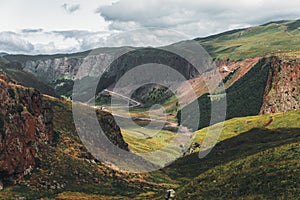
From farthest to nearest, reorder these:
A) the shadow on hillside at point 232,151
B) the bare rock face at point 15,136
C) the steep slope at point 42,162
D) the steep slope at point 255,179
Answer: the shadow on hillside at point 232,151, the bare rock face at point 15,136, the steep slope at point 42,162, the steep slope at point 255,179

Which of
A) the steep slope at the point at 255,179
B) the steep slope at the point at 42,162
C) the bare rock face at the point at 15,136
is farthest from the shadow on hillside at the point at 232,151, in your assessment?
the steep slope at the point at 255,179

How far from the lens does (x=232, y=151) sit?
181m

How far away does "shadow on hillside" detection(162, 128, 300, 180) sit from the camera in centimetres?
15814

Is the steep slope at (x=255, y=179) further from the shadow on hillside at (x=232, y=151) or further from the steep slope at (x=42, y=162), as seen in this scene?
the shadow on hillside at (x=232, y=151)

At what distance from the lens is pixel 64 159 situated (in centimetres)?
10581

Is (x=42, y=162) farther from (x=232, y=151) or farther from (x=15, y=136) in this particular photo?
(x=232, y=151)

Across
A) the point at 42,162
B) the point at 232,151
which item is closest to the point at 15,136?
the point at 42,162

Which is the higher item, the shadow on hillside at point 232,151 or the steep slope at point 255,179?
the steep slope at point 255,179

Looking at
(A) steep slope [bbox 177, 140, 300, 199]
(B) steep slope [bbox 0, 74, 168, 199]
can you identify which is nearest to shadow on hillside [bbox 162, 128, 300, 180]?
(B) steep slope [bbox 0, 74, 168, 199]

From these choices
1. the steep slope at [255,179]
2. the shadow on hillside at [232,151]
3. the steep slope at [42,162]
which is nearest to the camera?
the steep slope at [255,179]

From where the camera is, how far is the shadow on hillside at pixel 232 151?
158 meters

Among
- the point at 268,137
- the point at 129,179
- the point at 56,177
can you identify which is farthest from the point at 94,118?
the point at 268,137

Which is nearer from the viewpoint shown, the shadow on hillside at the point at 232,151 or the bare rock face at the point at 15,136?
the bare rock face at the point at 15,136

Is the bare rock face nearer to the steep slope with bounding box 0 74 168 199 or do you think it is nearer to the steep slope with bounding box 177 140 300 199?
the steep slope with bounding box 0 74 168 199
